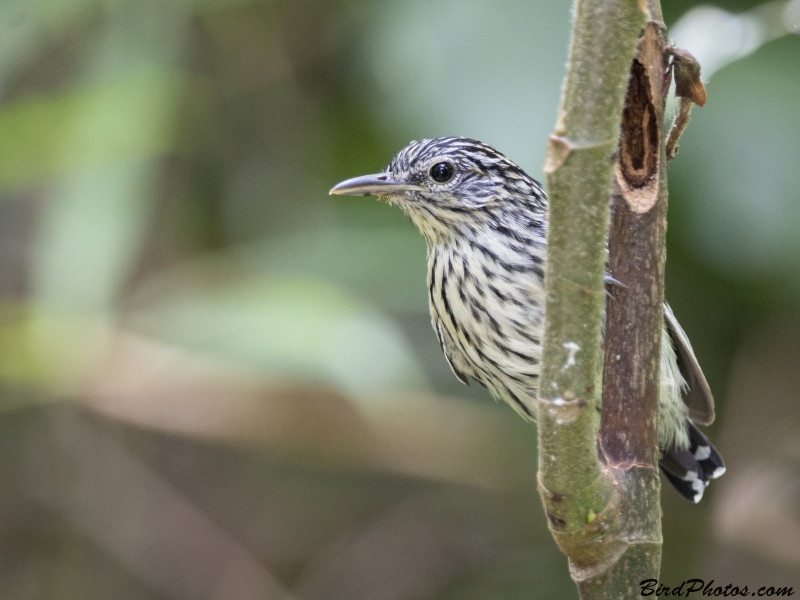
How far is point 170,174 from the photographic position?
516 cm

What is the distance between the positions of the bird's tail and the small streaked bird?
95mm

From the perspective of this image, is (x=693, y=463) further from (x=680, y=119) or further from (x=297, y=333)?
(x=680, y=119)

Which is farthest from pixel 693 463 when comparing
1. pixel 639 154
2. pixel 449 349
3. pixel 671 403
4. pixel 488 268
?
pixel 639 154

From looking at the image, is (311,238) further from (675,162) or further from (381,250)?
(675,162)

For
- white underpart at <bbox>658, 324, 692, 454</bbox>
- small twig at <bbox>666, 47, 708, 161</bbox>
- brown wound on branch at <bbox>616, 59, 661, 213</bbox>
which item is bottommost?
white underpart at <bbox>658, 324, 692, 454</bbox>

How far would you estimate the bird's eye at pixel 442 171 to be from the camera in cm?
334

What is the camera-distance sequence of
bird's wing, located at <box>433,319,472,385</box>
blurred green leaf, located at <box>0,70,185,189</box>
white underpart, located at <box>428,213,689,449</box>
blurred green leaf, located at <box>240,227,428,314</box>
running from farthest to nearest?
1. blurred green leaf, located at <box>240,227,428,314</box>
2. blurred green leaf, located at <box>0,70,185,189</box>
3. bird's wing, located at <box>433,319,472,385</box>
4. white underpart, located at <box>428,213,689,449</box>

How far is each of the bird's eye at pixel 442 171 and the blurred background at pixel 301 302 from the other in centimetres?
26

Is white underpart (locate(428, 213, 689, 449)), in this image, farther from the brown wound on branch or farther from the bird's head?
the brown wound on branch

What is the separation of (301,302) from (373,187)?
0.75m

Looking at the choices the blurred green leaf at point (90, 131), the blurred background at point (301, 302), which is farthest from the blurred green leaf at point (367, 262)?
the blurred green leaf at point (90, 131)

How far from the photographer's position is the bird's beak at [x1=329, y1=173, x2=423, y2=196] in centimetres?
323

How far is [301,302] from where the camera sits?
152 inches

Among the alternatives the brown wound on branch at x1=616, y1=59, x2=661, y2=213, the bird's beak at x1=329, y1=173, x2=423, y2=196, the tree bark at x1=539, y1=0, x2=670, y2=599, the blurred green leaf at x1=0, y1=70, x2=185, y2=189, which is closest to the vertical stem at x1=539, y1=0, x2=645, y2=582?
the tree bark at x1=539, y1=0, x2=670, y2=599
